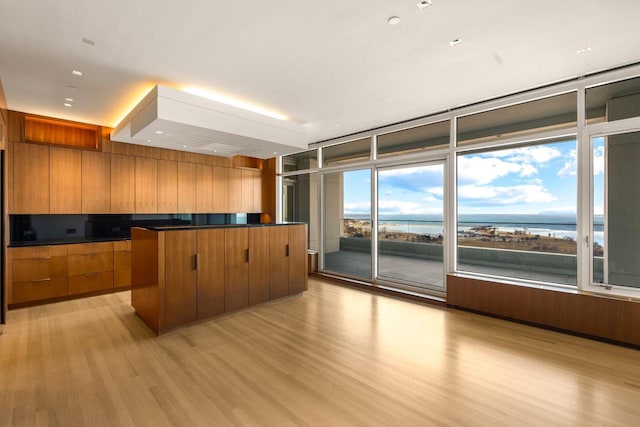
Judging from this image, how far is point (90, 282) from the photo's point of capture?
203 inches

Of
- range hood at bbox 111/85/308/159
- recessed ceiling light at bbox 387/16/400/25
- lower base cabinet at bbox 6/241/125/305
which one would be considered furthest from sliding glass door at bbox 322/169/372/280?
lower base cabinet at bbox 6/241/125/305

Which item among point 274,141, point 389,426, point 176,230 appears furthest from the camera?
point 274,141

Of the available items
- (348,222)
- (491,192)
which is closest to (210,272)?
(348,222)

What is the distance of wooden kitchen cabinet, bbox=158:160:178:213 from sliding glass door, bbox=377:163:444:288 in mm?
4386

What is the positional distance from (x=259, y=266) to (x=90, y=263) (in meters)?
3.10

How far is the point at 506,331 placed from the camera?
379 cm

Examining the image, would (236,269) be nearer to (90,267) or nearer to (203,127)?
(203,127)

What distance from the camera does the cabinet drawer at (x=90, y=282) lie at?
5011 millimetres

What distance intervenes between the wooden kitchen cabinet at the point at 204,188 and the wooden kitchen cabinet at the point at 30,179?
8.32 feet

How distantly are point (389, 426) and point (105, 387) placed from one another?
7.80 feet

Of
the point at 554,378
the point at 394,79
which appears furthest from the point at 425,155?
the point at 554,378

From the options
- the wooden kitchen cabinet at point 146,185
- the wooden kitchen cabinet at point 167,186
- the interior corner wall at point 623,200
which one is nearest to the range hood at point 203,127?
the wooden kitchen cabinet at point 146,185

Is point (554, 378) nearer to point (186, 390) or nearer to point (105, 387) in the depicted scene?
point (186, 390)

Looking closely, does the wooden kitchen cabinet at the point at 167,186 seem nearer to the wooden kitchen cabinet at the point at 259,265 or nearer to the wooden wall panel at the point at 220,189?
the wooden wall panel at the point at 220,189
